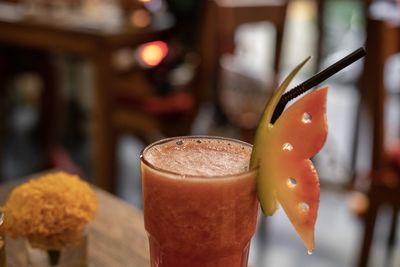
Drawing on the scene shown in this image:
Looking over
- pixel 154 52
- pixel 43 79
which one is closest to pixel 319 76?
pixel 154 52

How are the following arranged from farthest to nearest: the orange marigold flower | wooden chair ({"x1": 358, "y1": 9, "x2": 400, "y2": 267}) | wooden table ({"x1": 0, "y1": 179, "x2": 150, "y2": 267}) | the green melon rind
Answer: wooden chair ({"x1": 358, "y1": 9, "x2": 400, "y2": 267})
wooden table ({"x1": 0, "y1": 179, "x2": 150, "y2": 267})
the orange marigold flower
the green melon rind

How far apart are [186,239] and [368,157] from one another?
142 cm

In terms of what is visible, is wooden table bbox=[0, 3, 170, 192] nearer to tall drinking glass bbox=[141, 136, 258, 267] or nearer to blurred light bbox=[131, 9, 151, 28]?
blurred light bbox=[131, 9, 151, 28]

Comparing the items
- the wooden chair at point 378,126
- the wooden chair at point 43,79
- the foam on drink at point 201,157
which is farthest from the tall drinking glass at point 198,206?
the wooden chair at point 43,79

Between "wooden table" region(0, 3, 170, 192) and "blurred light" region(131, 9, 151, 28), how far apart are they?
11 centimetres

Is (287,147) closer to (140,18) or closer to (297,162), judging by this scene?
(297,162)

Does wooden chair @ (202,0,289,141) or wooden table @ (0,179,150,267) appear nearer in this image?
wooden table @ (0,179,150,267)

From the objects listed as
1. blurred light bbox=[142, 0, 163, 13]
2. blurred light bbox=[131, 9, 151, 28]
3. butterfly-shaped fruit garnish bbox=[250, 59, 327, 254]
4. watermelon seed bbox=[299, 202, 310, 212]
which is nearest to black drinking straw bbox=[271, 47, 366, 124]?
butterfly-shaped fruit garnish bbox=[250, 59, 327, 254]

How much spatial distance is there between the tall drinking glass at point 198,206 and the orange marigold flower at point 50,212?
13 centimetres

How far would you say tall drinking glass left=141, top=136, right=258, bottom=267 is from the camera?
60cm

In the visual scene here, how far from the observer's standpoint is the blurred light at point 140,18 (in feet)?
8.27

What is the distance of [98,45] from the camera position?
212cm

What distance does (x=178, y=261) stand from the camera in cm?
64

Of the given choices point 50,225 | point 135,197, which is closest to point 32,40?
point 135,197
